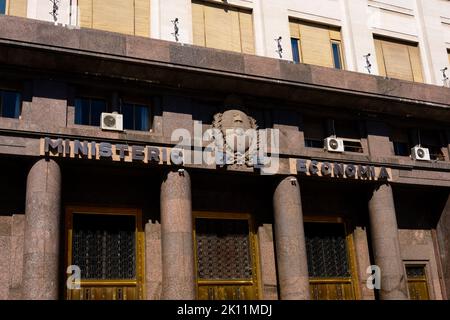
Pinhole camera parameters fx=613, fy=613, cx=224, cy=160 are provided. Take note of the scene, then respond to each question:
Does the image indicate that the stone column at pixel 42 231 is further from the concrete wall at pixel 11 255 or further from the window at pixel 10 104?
the window at pixel 10 104

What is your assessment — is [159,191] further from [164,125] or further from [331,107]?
[331,107]

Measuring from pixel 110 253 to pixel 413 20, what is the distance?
14.9 metres

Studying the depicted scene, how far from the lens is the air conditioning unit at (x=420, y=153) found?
850 inches

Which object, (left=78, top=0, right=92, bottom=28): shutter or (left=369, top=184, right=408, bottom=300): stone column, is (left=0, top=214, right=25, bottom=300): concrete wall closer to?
(left=78, top=0, right=92, bottom=28): shutter

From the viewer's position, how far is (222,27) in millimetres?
20250

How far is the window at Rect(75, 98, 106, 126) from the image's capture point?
17438mm

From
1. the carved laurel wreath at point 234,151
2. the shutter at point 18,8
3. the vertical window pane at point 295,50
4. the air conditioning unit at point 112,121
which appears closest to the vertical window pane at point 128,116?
the air conditioning unit at point 112,121

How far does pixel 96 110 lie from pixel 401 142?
11015 millimetres

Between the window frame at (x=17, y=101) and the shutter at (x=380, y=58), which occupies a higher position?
the shutter at (x=380, y=58)

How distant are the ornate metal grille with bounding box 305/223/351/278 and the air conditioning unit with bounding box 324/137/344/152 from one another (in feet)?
8.52

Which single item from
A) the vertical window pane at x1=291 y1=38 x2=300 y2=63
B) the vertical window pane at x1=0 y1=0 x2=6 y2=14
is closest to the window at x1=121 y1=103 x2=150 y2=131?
the vertical window pane at x1=0 y1=0 x2=6 y2=14

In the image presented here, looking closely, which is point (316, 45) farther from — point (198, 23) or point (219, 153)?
point (219, 153)

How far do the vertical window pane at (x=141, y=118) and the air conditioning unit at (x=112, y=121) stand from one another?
0.84 meters
